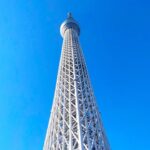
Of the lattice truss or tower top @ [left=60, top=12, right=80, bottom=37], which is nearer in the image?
the lattice truss

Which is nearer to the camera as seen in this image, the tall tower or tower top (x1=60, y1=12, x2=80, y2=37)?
the tall tower

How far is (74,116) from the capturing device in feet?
73.0

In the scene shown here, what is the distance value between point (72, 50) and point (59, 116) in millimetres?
13130

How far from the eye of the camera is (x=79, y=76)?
28969 millimetres

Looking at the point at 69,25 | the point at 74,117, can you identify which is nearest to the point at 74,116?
the point at 74,117

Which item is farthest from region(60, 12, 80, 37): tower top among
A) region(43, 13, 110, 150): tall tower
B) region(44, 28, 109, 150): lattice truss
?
region(44, 28, 109, 150): lattice truss

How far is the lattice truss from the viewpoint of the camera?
19.6m

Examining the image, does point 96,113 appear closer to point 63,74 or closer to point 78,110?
point 78,110

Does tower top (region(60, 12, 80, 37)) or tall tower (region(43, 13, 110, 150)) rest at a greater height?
tower top (region(60, 12, 80, 37))

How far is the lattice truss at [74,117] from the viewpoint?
19.6m

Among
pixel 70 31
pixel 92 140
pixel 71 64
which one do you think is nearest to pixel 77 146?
pixel 92 140

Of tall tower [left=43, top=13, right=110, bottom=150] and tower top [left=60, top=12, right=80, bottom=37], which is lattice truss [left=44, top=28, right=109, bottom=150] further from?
tower top [left=60, top=12, right=80, bottom=37]

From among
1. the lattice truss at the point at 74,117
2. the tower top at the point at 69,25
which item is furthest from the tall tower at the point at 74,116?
the tower top at the point at 69,25

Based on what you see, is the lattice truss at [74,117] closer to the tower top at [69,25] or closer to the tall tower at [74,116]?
the tall tower at [74,116]
